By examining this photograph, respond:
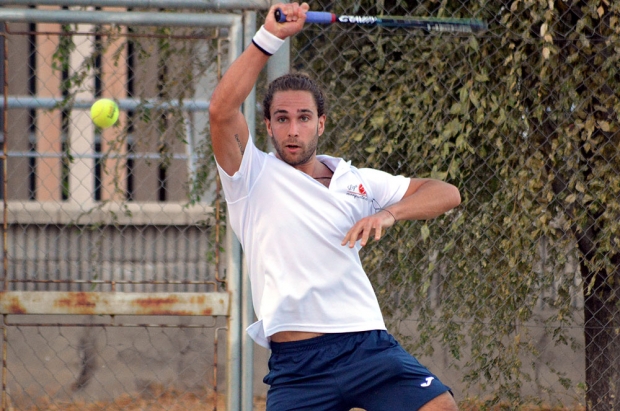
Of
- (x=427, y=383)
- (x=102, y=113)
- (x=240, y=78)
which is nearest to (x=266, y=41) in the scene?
(x=240, y=78)

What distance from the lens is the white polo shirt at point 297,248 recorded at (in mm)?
2809

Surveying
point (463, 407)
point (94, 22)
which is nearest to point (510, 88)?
point (463, 407)

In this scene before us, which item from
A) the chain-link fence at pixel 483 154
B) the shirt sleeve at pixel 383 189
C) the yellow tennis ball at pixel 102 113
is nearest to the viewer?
the shirt sleeve at pixel 383 189

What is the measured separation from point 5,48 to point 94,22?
52cm

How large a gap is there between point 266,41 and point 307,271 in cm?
82

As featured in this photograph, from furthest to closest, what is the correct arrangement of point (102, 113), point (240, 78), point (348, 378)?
point (102, 113), point (348, 378), point (240, 78)

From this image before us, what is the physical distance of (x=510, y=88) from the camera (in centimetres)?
425

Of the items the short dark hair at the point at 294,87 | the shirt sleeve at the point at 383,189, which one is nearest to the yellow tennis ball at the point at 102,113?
the short dark hair at the point at 294,87

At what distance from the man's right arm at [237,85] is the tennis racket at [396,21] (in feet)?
0.11

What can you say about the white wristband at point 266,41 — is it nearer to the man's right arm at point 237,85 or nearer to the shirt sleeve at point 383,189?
the man's right arm at point 237,85

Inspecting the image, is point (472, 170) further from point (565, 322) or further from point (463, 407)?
point (463, 407)

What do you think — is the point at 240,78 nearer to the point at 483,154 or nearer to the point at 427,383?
the point at 427,383

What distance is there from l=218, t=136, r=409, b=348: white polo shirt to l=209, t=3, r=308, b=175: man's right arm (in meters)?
0.11

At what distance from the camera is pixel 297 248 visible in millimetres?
2811
